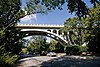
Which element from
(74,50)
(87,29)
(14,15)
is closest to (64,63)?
(14,15)

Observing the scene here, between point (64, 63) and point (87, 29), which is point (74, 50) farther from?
point (64, 63)

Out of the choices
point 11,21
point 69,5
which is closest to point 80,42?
point 11,21

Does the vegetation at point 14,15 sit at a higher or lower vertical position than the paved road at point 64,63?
higher

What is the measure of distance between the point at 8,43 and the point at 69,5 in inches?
891

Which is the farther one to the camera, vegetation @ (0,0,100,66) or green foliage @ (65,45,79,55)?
green foliage @ (65,45,79,55)

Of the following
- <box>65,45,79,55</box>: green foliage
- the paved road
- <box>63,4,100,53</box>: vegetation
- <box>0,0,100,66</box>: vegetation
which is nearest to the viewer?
<box>0,0,100,66</box>: vegetation

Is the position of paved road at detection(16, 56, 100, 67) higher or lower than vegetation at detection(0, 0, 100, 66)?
lower

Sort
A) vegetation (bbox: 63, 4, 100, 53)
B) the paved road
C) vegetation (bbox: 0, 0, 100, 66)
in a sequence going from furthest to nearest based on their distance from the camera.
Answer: vegetation (bbox: 63, 4, 100, 53)
the paved road
vegetation (bbox: 0, 0, 100, 66)

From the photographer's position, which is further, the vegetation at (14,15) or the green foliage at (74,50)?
the green foliage at (74,50)

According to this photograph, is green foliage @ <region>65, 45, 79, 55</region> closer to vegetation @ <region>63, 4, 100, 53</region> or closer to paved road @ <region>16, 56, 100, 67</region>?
vegetation @ <region>63, 4, 100, 53</region>

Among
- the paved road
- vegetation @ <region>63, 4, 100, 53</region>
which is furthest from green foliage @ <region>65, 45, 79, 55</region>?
the paved road

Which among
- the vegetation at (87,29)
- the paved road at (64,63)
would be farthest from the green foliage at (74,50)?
the paved road at (64,63)

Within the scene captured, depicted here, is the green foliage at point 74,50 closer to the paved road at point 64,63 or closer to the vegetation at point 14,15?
the vegetation at point 14,15

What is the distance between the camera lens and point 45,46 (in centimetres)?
8375
